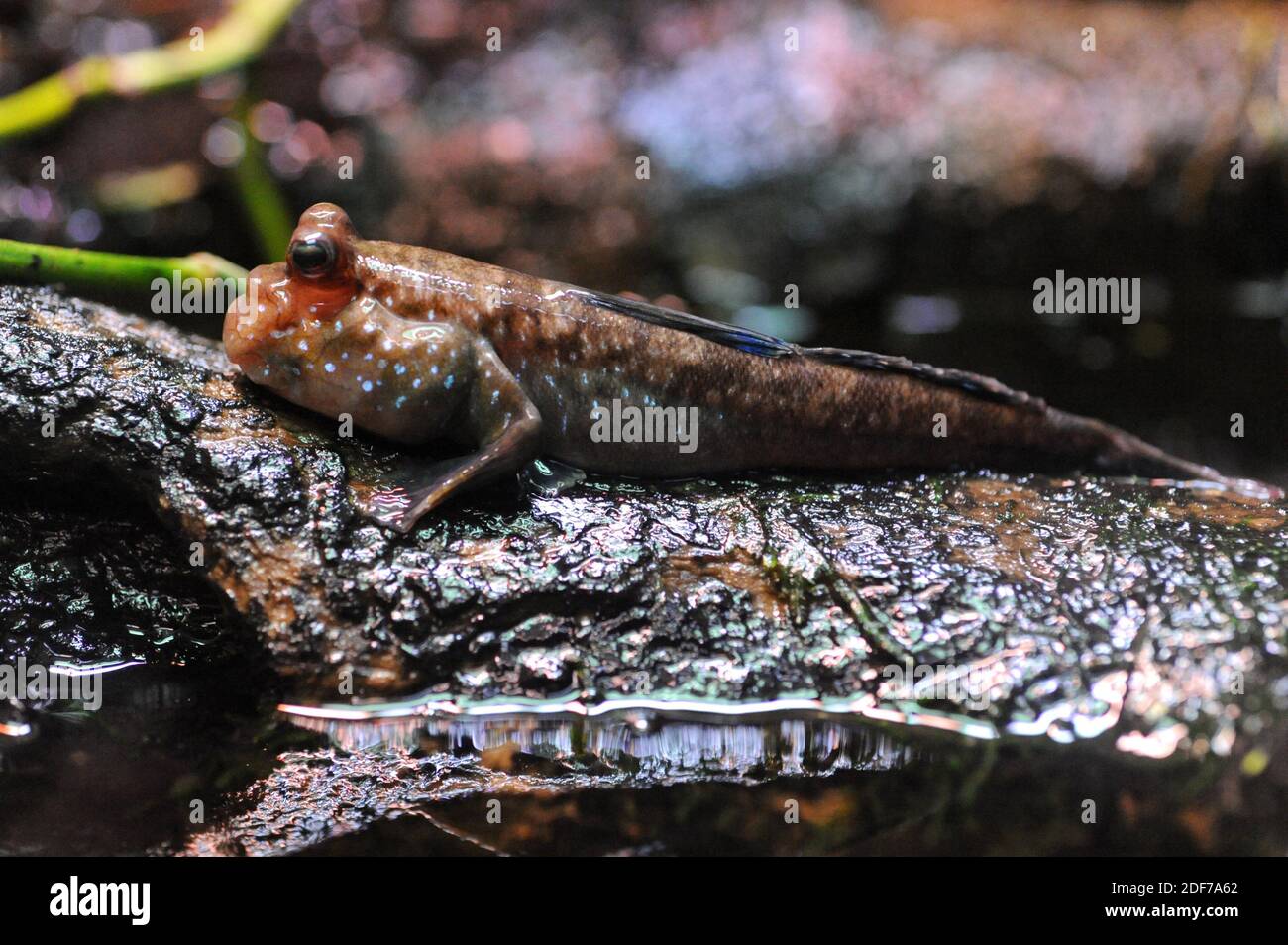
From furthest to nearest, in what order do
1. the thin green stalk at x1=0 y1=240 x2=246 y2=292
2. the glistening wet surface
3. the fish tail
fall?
the fish tail
the thin green stalk at x1=0 y1=240 x2=246 y2=292
the glistening wet surface

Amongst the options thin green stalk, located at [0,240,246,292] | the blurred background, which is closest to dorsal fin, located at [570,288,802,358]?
thin green stalk, located at [0,240,246,292]

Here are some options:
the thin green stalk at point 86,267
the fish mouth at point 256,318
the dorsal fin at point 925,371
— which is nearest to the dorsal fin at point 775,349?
the dorsal fin at point 925,371

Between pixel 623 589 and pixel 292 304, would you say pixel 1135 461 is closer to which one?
pixel 623 589

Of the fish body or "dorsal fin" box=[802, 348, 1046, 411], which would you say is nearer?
the fish body

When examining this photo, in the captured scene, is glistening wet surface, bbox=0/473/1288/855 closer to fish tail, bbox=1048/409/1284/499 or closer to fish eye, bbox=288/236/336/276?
fish tail, bbox=1048/409/1284/499

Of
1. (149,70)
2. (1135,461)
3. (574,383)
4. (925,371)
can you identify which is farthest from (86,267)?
(1135,461)

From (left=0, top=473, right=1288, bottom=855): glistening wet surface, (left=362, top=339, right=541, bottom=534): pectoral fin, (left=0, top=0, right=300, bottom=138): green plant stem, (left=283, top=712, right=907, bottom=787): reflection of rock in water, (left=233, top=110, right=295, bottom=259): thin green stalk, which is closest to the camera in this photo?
(left=0, top=473, right=1288, bottom=855): glistening wet surface

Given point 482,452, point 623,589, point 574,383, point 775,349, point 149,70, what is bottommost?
point 623,589
